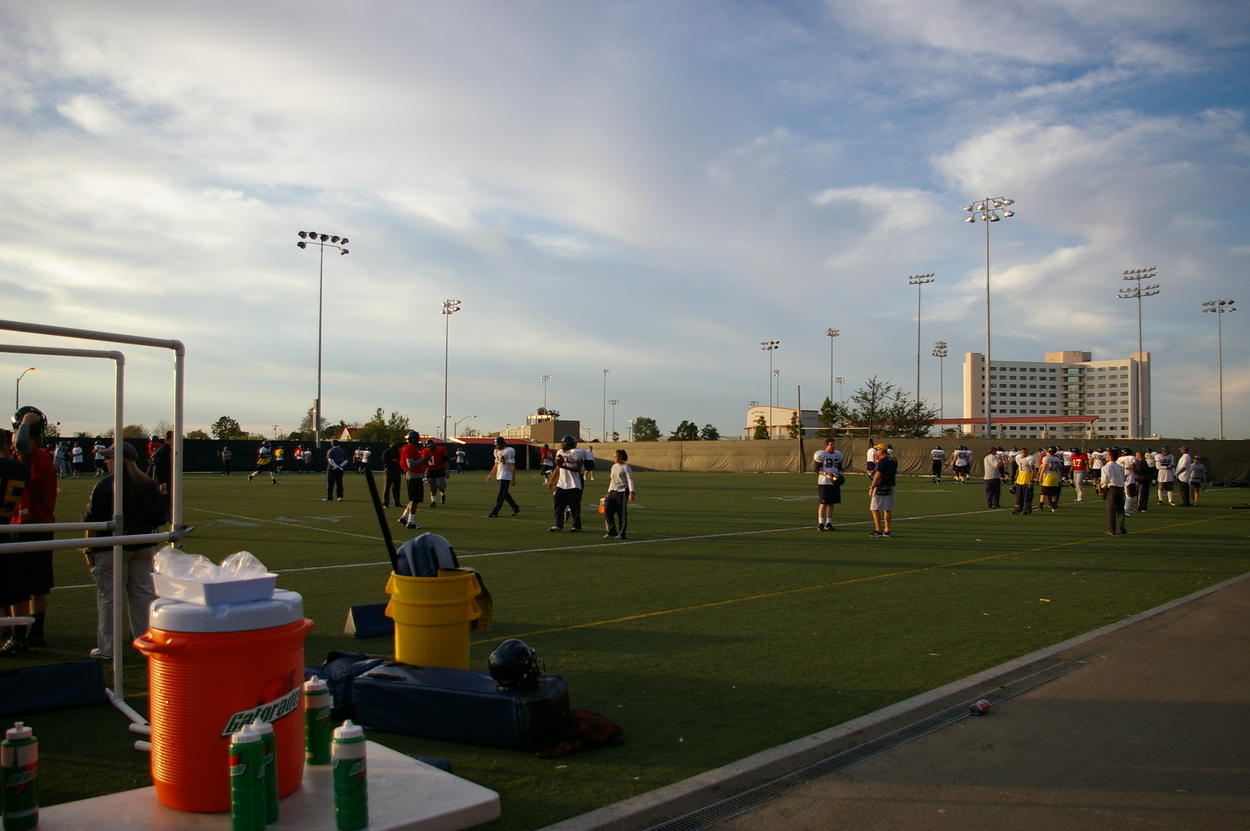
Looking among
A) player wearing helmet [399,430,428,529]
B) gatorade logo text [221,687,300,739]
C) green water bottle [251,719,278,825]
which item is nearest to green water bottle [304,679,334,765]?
gatorade logo text [221,687,300,739]

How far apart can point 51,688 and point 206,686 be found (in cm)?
303

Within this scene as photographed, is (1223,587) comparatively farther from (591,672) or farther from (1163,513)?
(1163,513)

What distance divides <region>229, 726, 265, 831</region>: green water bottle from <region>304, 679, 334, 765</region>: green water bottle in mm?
853

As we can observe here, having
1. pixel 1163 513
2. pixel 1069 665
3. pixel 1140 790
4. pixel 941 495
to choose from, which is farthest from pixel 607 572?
pixel 941 495

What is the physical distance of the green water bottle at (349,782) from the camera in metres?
3.53

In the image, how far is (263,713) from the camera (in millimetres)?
3717

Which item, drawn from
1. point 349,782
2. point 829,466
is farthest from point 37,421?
point 829,466

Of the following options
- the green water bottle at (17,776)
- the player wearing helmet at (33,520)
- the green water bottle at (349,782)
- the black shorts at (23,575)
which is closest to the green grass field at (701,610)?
the player wearing helmet at (33,520)

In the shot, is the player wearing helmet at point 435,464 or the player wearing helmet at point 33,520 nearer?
the player wearing helmet at point 33,520

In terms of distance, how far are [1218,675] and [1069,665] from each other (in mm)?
1102

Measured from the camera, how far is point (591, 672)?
6707 millimetres

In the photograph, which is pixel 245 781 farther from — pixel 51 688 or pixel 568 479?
pixel 568 479

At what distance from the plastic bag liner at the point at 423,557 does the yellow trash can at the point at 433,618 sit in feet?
0.31

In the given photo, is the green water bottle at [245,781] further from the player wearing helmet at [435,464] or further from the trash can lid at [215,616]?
the player wearing helmet at [435,464]
